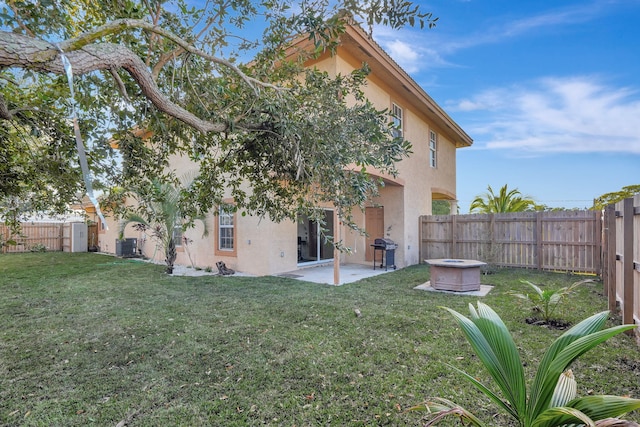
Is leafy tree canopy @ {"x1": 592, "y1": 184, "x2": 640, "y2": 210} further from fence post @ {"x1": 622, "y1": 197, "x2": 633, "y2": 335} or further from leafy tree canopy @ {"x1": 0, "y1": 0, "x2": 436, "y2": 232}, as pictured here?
leafy tree canopy @ {"x1": 0, "y1": 0, "x2": 436, "y2": 232}

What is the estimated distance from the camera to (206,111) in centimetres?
376

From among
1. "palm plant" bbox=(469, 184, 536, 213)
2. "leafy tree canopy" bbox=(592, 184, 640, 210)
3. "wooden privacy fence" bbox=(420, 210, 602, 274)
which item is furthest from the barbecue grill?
"leafy tree canopy" bbox=(592, 184, 640, 210)

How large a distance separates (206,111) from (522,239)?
10.6 metres

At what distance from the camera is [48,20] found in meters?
3.40

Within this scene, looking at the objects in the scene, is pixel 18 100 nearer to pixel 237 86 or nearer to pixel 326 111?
pixel 237 86

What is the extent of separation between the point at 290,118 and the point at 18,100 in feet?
10.4

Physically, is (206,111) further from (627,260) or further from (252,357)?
(627,260)

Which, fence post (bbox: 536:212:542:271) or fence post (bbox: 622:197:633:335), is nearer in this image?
fence post (bbox: 622:197:633:335)

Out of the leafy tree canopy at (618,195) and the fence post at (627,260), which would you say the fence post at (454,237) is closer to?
the fence post at (627,260)

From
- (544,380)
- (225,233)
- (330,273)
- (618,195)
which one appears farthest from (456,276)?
(618,195)

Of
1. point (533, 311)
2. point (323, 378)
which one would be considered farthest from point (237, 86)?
point (533, 311)

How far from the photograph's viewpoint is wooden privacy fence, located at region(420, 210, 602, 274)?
9.50 m

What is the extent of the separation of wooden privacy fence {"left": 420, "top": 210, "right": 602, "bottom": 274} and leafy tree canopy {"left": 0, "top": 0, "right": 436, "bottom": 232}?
8.73m

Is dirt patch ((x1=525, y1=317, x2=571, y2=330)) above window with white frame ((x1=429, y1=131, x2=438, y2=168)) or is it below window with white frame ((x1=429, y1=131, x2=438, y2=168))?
below
